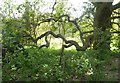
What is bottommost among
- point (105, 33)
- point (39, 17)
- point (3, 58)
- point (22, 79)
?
point (22, 79)

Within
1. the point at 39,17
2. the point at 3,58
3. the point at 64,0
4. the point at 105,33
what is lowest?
the point at 3,58

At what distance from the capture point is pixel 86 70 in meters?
3.50

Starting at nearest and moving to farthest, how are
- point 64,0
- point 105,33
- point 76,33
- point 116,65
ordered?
1. point 105,33
2. point 116,65
3. point 76,33
4. point 64,0

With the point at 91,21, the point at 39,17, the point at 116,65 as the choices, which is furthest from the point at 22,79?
the point at 91,21

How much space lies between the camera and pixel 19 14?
4785 mm

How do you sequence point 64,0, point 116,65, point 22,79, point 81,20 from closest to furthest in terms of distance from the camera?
point 22,79
point 116,65
point 81,20
point 64,0

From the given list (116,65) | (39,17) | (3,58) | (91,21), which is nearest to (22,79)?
(3,58)

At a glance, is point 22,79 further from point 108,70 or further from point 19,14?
point 19,14

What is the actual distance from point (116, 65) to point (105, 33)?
0.67m

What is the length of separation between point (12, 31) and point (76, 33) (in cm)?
285

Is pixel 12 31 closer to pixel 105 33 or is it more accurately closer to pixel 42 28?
pixel 105 33

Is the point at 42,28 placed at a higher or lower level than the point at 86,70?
higher

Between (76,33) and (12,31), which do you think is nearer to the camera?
(12,31)

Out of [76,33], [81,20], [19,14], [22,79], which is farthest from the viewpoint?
[76,33]
